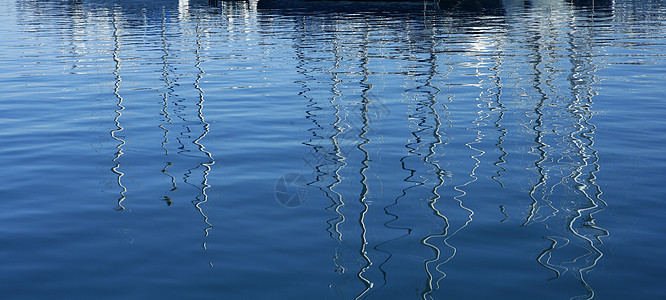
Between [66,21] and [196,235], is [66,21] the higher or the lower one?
the higher one

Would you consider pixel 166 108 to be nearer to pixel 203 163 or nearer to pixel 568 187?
pixel 203 163

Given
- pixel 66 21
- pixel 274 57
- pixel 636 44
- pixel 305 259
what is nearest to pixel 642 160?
pixel 305 259

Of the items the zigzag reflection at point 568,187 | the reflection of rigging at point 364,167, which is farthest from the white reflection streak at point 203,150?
the zigzag reflection at point 568,187

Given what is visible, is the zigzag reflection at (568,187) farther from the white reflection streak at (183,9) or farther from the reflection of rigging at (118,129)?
the white reflection streak at (183,9)

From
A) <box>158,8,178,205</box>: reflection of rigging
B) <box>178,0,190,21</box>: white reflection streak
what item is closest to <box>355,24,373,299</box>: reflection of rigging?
<box>158,8,178,205</box>: reflection of rigging

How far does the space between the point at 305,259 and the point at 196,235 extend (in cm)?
165

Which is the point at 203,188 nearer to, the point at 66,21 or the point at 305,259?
the point at 305,259

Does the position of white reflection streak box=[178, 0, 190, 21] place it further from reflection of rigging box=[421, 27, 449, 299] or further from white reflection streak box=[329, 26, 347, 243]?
reflection of rigging box=[421, 27, 449, 299]

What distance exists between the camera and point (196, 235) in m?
10.6

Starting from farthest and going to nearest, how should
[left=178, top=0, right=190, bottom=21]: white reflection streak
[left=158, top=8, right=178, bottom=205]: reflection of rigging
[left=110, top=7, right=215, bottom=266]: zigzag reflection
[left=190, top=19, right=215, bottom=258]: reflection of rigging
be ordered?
[left=178, top=0, right=190, bottom=21]: white reflection streak < [left=158, top=8, right=178, bottom=205]: reflection of rigging < [left=110, top=7, right=215, bottom=266]: zigzag reflection < [left=190, top=19, right=215, bottom=258]: reflection of rigging

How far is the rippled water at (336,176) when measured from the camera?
9.14 meters

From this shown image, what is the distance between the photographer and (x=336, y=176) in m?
13.6

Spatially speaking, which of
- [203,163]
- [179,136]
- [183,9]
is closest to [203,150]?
[203,163]

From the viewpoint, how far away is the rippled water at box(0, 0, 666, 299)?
914 cm
